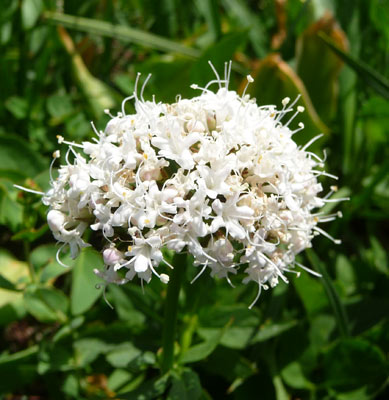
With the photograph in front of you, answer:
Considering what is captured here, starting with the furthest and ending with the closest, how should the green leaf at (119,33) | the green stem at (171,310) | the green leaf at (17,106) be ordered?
the green leaf at (119,33) < the green leaf at (17,106) < the green stem at (171,310)

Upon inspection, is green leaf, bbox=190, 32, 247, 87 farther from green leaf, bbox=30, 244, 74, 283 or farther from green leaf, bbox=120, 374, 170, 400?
green leaf, bbox=120, 374, 170, 400

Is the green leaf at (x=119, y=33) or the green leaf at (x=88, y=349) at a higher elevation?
the green leaf at (x=119, y=33)

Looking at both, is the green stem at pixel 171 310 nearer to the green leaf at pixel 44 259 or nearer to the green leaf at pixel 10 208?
the green leaf at pixel 44 259

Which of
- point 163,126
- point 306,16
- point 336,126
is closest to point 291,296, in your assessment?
point 336,126

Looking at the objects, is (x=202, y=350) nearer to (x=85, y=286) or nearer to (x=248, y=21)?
(x=85, y=286)

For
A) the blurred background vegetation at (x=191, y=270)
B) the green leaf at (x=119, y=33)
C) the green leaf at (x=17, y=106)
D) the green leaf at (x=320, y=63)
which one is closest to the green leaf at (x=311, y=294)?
the blurred background vegetation at (x=191, y=270)

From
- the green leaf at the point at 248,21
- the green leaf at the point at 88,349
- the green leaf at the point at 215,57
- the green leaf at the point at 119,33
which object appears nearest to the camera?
the green leaf at the point at 88,349

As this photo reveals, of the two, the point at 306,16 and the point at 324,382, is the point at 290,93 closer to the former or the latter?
the point at 306,16
